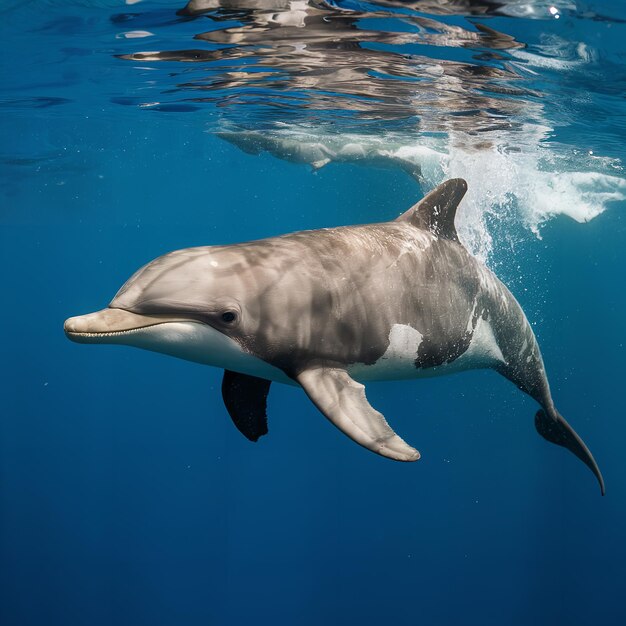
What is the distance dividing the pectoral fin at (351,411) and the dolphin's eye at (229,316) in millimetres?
773

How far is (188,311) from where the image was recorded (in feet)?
15.0

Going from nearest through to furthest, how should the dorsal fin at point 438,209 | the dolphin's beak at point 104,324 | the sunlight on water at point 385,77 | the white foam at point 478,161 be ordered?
1. the dolphin's beak at point 104,324
2. the dorsal fin at point 438,209
3. the sunlight on water at point 385,77
4. the white foam at point 478,161

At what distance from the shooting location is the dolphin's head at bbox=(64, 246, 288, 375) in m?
4.30

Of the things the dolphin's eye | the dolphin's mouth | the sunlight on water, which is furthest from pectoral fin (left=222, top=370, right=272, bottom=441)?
the sunlight on water

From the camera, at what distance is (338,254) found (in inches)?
219

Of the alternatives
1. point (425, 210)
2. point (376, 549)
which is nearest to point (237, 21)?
point (425, 210)

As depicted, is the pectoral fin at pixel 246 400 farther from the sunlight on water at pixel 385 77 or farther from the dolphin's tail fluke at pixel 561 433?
the sunlight on water at pixel 385 77

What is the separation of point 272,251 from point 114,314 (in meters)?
1.54

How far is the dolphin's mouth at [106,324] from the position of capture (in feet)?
13.5

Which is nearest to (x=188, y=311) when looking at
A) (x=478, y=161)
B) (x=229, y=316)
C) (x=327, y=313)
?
(x=229, y=316)

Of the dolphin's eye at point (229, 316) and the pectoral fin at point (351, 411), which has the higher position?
the dolphin's eye at point (229, 316)

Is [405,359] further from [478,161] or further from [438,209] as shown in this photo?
[478,161]

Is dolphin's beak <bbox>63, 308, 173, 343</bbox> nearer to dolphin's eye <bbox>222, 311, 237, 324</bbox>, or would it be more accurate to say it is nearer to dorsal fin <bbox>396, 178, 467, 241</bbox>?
dolphin's eye <bbox>222, 311, 237, 324</bbox>

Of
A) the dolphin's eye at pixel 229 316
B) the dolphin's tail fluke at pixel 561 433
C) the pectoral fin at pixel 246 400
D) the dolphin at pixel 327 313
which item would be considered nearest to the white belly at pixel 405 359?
the dolphin at pixel 327 313
